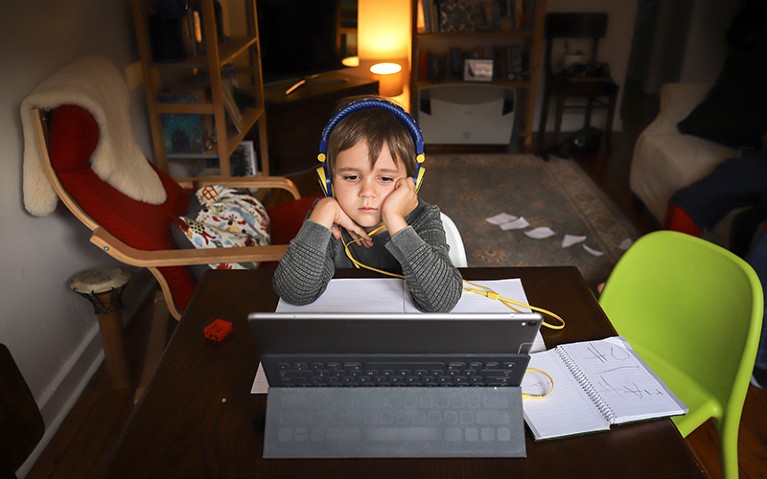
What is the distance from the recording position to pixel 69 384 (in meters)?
2.05

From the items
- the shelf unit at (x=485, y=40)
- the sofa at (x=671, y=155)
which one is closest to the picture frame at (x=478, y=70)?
the shelf unit at (x=485, y=40)

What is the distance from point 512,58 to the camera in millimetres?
4680

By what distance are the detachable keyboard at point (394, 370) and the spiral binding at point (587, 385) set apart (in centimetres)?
19

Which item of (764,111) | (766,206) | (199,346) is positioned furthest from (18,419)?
(764,111)

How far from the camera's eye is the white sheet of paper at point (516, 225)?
3.34 metres

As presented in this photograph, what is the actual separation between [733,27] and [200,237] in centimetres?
392

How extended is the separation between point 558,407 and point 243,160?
2770mm

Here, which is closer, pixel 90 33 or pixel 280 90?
pixel 90 33

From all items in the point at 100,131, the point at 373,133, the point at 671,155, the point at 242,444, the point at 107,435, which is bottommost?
the point at 107,435

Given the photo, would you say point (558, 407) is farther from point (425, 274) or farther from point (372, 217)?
point (372, 217)

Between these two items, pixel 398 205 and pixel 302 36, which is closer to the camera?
pixel 398 205

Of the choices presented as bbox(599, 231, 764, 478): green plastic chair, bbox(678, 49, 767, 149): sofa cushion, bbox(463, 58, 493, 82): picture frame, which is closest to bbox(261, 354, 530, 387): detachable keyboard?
bbox(599, 231, 764, 478): green plastic chair

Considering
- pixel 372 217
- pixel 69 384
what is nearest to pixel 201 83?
pixel 69 384

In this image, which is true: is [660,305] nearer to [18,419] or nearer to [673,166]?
[18,419]
